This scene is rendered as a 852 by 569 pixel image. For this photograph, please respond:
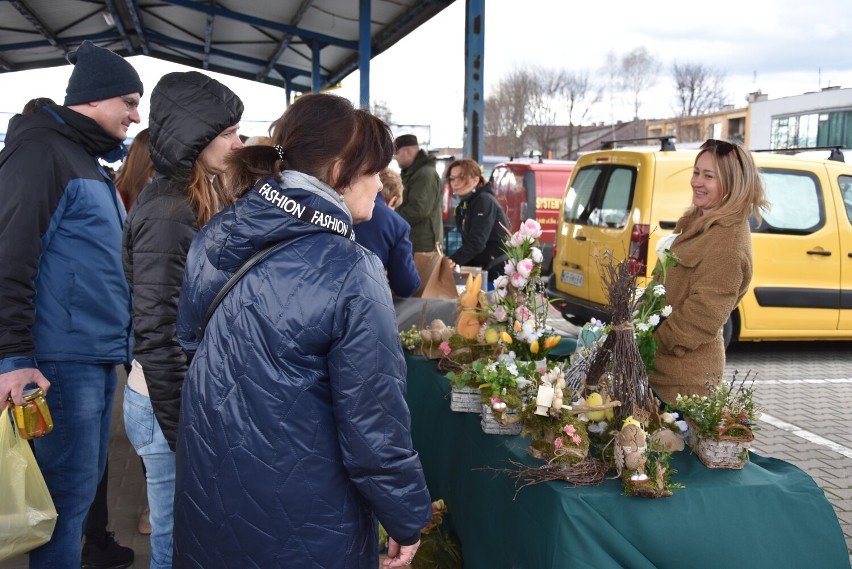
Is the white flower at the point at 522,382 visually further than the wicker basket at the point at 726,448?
Yes

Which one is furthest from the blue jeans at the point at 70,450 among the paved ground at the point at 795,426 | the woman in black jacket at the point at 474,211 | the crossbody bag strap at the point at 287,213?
the woman in black jacket at the point at 474,211

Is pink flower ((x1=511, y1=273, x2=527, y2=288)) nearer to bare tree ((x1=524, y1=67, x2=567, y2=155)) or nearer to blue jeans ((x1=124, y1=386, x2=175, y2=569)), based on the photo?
blue jeans ((x1=124, y1=386, x2=175, y2=569))

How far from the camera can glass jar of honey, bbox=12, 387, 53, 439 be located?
241 cm

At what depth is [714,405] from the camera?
92.6 inches

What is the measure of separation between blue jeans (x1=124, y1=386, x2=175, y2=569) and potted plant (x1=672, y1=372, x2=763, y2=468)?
160 cm

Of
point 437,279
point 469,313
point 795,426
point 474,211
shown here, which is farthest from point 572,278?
point 469,313

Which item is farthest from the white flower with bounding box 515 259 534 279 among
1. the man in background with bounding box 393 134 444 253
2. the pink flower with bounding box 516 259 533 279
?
the man in background with bounding box 393 134 444 253

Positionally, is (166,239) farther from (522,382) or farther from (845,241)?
(845,241)

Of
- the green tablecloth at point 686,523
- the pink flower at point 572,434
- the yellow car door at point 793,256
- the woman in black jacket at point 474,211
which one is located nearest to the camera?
the green tablecloth at point 686,523

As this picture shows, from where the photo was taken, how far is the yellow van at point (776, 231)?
710cm

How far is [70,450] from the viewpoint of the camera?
264 cm

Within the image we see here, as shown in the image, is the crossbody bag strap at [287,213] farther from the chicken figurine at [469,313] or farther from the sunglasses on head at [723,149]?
the sunglasses on head at [723,149]

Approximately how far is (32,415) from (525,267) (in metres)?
1.72

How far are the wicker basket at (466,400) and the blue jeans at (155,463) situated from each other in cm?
102
